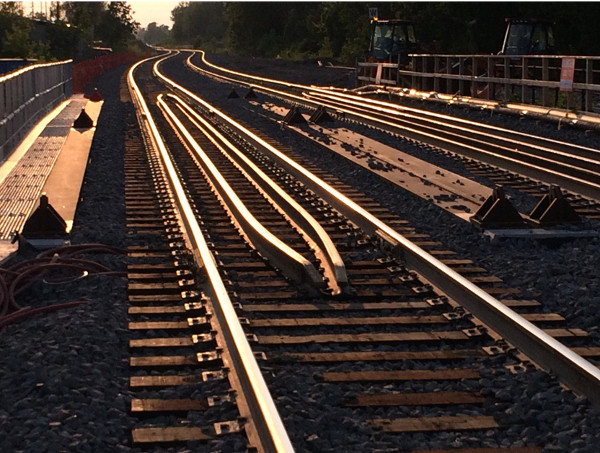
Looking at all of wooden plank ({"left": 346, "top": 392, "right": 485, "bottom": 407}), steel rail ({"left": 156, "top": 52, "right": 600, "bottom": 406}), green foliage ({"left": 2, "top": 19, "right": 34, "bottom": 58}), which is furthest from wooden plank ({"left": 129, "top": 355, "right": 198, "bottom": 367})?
green foliage ({"left": 2, "top": 19, "right": 34, "bottom": 58})

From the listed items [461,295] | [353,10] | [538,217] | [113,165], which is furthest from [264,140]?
[353,10]

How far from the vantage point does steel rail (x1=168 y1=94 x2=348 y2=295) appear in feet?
28.0

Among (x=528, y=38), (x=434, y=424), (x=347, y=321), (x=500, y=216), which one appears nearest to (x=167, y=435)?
(x=434, y=424)

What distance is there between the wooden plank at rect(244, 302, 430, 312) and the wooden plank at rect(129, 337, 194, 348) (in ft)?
2.83

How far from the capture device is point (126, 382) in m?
6.27

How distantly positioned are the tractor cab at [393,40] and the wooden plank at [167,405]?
3652cm

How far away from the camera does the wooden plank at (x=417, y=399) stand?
5883 millimetres

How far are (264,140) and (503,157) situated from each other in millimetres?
5740

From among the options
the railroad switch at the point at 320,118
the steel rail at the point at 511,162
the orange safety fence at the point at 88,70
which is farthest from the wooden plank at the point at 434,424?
the orange safety fence at the point at 88,70

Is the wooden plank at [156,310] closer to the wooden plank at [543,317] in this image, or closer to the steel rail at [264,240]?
the steel rail at [264,240]

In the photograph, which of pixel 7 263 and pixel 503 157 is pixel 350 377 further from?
pixel 503 157

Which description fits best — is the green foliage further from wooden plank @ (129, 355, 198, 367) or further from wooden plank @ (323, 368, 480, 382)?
wooden plank @ (323, 368, 480, 382)

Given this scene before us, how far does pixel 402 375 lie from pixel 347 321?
121cm

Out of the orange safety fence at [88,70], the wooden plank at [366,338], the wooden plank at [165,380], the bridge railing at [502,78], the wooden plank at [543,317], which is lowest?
the orange safety fence at [88,70]
